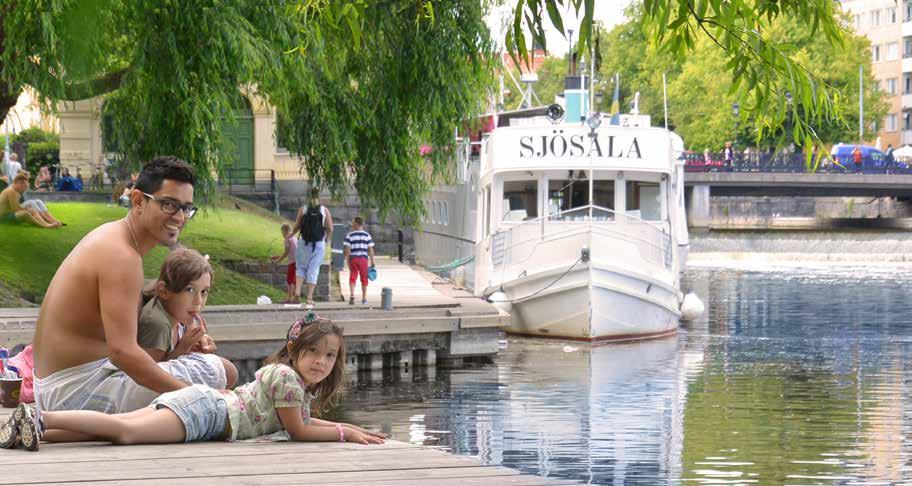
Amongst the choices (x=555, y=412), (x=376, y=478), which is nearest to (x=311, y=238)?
(x=555, y=412)

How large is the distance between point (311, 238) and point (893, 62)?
342 ft

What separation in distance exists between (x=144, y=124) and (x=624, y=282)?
34.7ft

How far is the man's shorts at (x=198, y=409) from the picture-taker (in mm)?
6945

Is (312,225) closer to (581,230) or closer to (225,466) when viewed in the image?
(581,230)

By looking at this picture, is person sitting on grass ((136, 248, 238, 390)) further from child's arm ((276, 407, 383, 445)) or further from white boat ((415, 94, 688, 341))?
white boat ((415, 94, 688, 341))

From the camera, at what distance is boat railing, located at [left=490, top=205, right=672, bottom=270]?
1093 inches

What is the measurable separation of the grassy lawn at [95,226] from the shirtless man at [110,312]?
1530cm

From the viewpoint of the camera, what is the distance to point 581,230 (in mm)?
27578

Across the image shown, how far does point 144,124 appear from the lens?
64.8 feet

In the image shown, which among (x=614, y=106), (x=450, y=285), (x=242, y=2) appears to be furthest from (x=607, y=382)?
(x=614, y=106)

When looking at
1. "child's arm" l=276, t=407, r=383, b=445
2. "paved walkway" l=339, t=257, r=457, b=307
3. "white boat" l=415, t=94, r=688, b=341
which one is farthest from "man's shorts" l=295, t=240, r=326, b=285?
"child's arm" l=276, t=407, r=383, b=445

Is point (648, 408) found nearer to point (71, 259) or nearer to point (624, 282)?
point (624, 282)

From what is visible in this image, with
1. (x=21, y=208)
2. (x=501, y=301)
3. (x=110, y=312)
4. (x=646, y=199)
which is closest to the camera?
(x=110, y=312)

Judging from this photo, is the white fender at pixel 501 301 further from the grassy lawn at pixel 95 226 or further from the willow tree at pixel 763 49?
the willow tree at pixel 763 49
